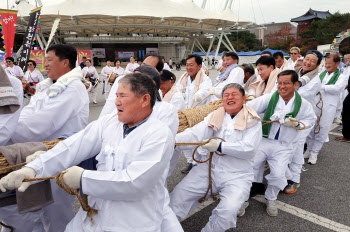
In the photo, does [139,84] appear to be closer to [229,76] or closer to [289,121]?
[289,121]

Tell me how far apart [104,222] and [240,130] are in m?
1.71

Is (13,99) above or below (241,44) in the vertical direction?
below

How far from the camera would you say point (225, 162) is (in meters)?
2.79

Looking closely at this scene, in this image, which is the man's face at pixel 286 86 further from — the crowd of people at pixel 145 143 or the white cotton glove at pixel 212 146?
the white cotton glove at pixel 212 146

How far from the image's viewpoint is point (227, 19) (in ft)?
124

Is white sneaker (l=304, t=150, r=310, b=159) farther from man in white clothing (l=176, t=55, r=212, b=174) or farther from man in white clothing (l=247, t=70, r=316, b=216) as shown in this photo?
man in white clothing (l=176, t=55, r=212, b=174)

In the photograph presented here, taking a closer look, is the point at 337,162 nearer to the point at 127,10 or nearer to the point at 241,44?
the point at 127,10

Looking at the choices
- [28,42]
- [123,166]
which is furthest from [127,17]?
[123,166]

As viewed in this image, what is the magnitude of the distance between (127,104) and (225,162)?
1.47 m

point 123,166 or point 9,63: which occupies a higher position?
point 9,63

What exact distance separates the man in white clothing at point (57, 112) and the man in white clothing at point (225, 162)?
1.04 m

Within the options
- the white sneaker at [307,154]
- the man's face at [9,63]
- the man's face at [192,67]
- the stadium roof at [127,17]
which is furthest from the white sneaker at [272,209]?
the stadium roof at [127,17]

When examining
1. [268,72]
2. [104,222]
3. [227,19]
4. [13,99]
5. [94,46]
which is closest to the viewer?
[104,222]

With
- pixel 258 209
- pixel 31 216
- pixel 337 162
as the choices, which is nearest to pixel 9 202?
pixel 31 216
